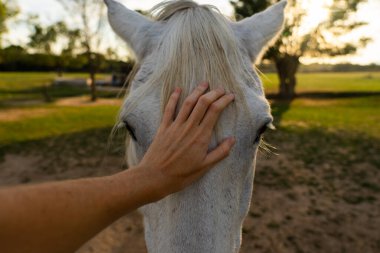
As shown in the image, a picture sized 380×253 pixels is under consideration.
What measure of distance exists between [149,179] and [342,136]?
11.4 m

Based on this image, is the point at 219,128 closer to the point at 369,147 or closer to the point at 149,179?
the point at 149,179

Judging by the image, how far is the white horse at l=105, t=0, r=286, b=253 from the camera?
4.79 ft

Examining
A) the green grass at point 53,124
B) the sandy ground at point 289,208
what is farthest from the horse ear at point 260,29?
the green grass at point 53,124

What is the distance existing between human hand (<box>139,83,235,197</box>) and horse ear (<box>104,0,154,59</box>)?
2.89ft

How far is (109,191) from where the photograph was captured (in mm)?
1091

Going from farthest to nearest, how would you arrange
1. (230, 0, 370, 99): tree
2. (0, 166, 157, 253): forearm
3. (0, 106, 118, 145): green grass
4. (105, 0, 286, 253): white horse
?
(230, 0, 370, 99): tree
(0, 106, 118, 145): green grass
(105, 0, 286, 253): white horse
(0, 166, 157, 253): forearm

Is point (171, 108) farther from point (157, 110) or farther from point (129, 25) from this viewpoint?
point (129, 25)

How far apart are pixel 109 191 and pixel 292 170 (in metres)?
7.15

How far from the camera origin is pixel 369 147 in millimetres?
9633

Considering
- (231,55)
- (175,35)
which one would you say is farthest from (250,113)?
(175,35)

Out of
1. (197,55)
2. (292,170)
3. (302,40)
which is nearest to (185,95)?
(197,55)

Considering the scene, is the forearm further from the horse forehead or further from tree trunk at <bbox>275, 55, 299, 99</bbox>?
tree trunk at <bbox>275, 55, 299, 99</bbox>

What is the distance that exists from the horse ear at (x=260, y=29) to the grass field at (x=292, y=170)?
382mm

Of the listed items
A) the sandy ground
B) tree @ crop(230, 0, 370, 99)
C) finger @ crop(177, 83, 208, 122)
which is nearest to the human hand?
finger @ crop(177, 83, 208, 122)
